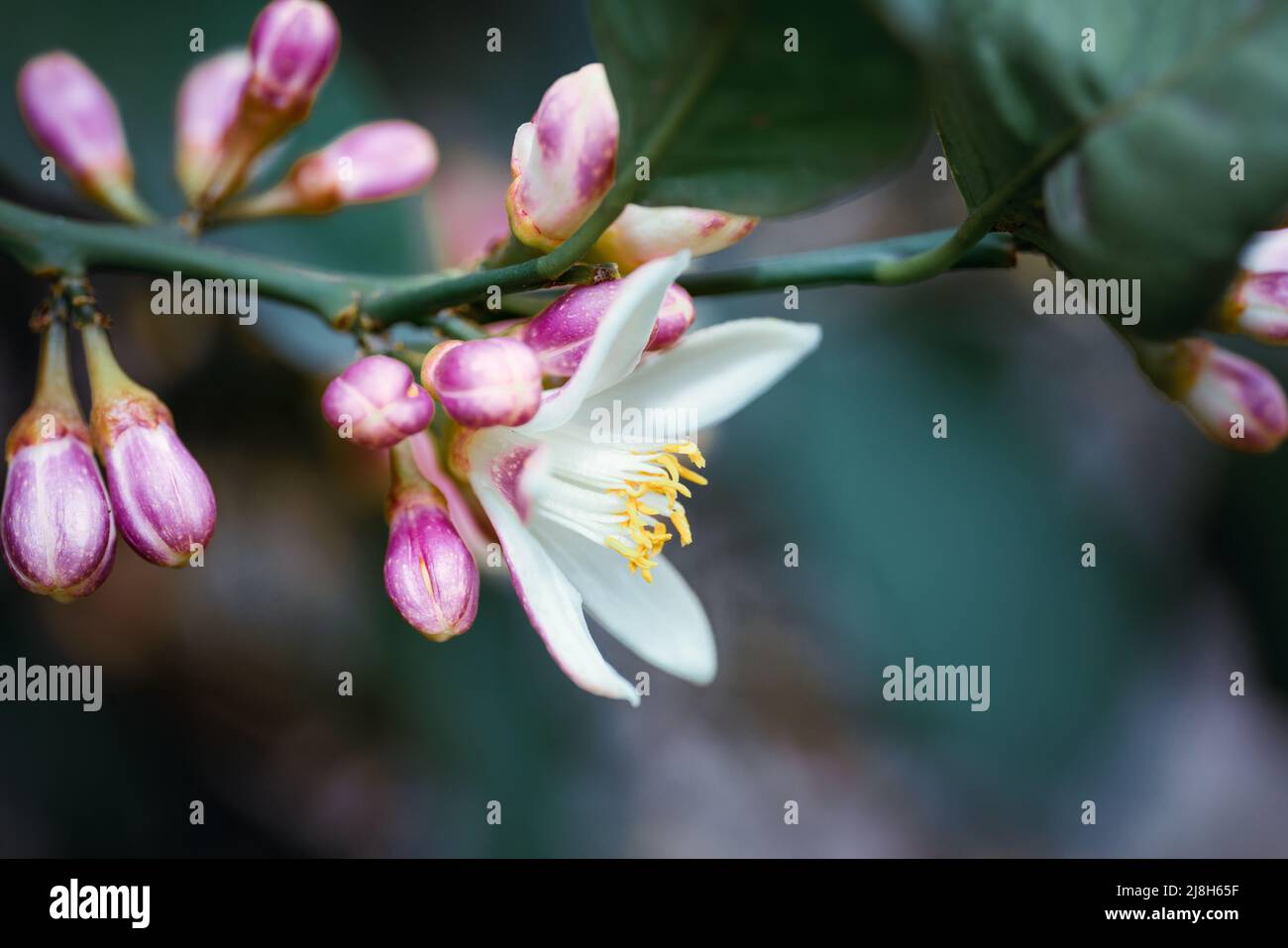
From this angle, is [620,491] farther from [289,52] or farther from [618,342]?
[289,52]

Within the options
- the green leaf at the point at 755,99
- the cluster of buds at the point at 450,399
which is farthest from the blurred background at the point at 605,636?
the green leaf at the point at 755,99

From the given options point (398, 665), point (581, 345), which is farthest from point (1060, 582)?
point (581, 345)

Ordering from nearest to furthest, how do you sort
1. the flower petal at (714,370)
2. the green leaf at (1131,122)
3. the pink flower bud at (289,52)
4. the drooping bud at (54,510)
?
the green leaf at (1131,122)
the drooping bud at (54,510)
the flower petal at (714,370)
the pink flower bud at (289,52)

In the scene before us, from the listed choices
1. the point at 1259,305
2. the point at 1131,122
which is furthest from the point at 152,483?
the point at 1259,305

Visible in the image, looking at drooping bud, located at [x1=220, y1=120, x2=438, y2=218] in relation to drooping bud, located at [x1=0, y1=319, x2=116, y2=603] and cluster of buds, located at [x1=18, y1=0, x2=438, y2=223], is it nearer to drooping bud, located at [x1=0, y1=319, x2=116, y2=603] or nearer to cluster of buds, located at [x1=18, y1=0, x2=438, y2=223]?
cluster of buds, located at [x1=18, y1=0, x2=438, y2=223]

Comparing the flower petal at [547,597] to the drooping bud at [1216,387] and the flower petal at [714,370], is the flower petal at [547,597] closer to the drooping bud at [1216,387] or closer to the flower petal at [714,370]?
the flower petal at [714,370]

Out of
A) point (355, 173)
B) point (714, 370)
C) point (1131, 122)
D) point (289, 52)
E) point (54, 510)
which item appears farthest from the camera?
point (355, 173)

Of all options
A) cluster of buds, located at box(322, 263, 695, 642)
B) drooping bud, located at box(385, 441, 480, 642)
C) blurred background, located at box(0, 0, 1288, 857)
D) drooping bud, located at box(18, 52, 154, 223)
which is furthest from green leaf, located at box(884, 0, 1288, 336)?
blurred background, located at box(0, 0, 1288, 857)
